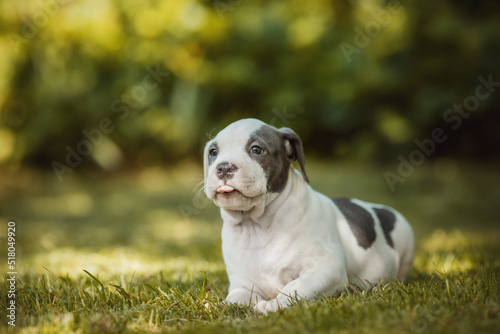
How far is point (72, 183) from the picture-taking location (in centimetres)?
1518

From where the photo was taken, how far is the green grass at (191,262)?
97.0 inches

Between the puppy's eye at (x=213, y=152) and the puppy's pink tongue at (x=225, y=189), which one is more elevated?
the puppy's eye at (x=213, y=152)

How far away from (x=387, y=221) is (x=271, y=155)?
4.41 feet

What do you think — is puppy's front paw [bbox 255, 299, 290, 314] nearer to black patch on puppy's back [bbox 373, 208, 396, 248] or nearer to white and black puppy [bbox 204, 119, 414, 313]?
white and black puppy [bbox 204, 119, 414, 313]

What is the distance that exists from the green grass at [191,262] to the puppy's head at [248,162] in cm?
58

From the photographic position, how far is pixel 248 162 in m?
3.07

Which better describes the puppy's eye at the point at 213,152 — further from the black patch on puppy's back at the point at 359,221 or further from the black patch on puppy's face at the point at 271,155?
the black patch on puppy's back at the point at 359,221

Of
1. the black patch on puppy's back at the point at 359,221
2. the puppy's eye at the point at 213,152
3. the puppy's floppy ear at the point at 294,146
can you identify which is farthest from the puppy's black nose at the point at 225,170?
the black patch on puppy's back at the point at 359,221

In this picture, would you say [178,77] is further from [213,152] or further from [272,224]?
[272,224]

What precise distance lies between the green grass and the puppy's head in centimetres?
58

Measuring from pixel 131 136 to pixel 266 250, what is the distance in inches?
607

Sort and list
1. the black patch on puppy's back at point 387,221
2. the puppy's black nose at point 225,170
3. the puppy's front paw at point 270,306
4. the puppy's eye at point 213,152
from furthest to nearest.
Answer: the black patch on puppy's back at point 387,221, the puppy's eye at point 213,152, the puppy's black nose at point 225,170, the puppy's front paw at point 270,306

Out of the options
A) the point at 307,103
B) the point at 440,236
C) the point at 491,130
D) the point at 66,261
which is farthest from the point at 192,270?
the point at 307,103

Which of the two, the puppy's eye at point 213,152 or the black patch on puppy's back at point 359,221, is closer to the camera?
the puppy's eye at point 213,152
